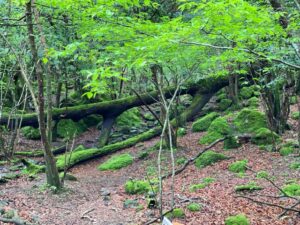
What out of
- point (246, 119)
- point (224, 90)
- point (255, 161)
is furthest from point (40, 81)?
point (224, 90)

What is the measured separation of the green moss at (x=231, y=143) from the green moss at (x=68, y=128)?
348 inches

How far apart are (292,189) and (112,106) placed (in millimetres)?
10403

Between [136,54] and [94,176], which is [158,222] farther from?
[94,176]

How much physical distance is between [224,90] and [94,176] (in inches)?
444

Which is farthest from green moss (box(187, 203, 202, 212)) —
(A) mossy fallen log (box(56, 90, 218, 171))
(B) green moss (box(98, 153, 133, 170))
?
(B) green moss (box(98, 153, 133, 170))

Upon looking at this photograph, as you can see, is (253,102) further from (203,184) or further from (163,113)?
(203,184)

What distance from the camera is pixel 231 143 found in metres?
13.1

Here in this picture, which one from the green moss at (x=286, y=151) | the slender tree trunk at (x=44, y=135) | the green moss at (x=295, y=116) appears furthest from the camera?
the green moss at (x=295, y=116)

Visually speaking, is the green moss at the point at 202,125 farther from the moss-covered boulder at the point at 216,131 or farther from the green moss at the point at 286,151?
the green moss at the point at 286,151

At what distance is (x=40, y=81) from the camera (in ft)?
30.4

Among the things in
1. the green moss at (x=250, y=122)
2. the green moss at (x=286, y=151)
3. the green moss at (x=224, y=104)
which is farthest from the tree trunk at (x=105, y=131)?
the green moss at (x=286, y=151)

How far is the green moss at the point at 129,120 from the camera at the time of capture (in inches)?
774

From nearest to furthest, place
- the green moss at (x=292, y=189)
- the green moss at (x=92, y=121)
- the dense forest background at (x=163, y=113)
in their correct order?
the dense forest background at (x=163, y=113) → the green moss at (x=292, y=189) → the green moss at (x=92, y=121)

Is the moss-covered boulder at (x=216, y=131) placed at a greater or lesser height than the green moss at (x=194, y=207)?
lesser
